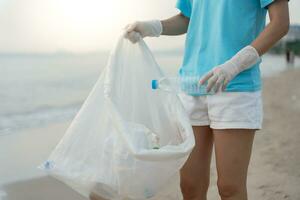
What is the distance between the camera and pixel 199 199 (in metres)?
1.71

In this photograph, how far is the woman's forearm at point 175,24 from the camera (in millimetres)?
1743

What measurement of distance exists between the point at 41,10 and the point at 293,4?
5.01 m

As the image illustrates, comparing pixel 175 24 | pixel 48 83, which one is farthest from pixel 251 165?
pixel 48 83

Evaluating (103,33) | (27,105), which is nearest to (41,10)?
(103,33)

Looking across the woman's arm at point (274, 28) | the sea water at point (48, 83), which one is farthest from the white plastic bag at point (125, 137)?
the sea water at point (48, 83)

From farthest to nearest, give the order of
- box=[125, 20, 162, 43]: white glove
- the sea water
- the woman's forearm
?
1. the sea water
2. the woman's forearm
3. box=[125, 20, 162, 43]: white glove

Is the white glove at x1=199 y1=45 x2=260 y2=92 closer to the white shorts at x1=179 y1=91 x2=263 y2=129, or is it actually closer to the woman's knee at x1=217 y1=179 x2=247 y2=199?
the white shorts at x1=179 y1=91 x2=263 y2=129

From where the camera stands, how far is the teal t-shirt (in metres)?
1.46

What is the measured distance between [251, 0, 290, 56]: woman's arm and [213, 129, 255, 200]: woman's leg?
27 centimetres

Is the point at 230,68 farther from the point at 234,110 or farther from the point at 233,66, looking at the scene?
the point at 234,110

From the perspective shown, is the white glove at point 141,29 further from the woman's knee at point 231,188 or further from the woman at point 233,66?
the woman's knee at point 231,188

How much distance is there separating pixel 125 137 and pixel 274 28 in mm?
520

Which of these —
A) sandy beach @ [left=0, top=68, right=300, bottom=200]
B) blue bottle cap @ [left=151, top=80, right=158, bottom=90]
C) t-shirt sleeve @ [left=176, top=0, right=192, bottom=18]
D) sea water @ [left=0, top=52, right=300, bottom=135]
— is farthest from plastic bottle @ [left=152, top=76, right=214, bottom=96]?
sea water @ [left=0, top=52, right=300, bottom=135]

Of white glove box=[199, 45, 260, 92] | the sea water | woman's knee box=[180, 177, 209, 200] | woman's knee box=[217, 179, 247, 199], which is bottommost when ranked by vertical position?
the sea water
